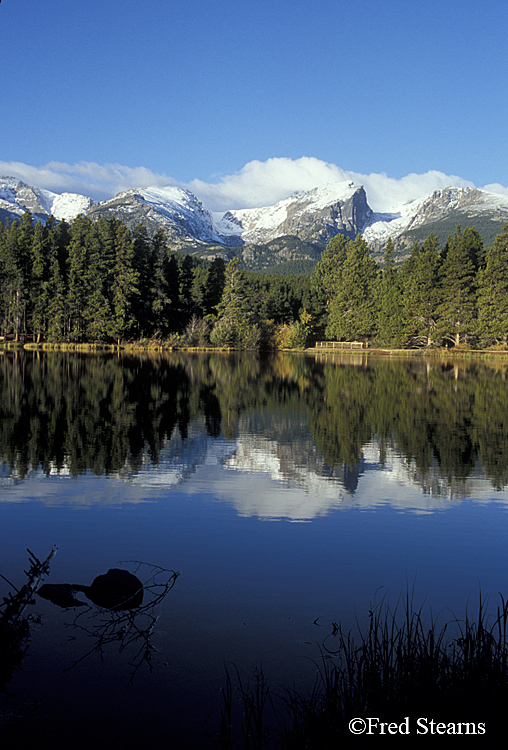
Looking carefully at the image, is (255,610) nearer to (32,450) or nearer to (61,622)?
(61,622)

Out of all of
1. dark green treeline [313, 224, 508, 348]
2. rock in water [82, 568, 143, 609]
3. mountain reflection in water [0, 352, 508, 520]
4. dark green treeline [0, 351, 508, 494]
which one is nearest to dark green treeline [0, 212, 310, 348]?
dark green treeline [313, 224, 508, 348]

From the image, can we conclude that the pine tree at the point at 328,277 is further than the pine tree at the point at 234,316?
Yes

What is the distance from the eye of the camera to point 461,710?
11.8ft

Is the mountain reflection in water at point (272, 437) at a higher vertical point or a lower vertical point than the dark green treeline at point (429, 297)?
lower

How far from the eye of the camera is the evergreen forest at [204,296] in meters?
70.5

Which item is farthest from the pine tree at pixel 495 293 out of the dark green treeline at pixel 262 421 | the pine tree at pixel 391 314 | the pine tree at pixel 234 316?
the dark green treeline at pixel 262 421

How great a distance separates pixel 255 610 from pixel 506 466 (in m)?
8.94

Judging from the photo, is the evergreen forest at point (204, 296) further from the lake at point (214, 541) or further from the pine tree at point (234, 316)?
the lake at point (214, 541)

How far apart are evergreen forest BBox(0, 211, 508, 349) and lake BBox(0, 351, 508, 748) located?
180ft

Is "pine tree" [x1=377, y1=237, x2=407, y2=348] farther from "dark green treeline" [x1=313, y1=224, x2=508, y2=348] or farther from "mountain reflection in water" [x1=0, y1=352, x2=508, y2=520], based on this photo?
"mountain reflection in water" [x1=0, y1=352, x2=508, y2=520]

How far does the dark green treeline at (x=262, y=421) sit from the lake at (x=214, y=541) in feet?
0.35

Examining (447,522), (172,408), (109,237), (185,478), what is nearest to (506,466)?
(447,522)

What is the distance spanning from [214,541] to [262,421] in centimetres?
1115

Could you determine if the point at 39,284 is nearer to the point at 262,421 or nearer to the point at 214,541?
the point at 262,421
